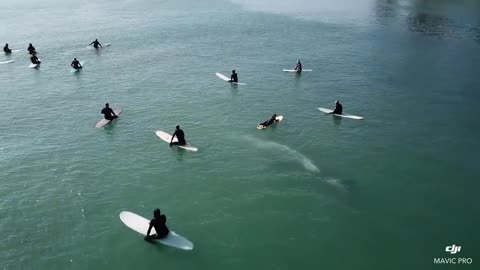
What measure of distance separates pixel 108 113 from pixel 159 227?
19.8 meters

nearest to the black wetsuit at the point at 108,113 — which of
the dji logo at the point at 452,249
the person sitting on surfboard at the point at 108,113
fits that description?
the person sitting on surfboard at the point at 108,113

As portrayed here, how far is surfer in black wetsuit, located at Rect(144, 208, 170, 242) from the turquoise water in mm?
610

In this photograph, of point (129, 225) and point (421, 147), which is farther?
point (421, 147)

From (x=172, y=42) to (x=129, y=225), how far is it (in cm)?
5411

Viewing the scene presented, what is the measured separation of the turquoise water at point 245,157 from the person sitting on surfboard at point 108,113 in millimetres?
1648

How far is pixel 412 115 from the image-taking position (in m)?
42.3

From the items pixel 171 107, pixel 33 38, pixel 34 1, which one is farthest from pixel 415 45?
pixel 34 1

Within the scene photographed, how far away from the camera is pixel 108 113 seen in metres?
40.2

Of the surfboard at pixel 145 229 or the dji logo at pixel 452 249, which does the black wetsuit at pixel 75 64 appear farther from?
the dji logo at pixel 452 249

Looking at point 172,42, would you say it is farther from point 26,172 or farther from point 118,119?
point 26,172

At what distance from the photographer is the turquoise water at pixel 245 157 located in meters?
24.3

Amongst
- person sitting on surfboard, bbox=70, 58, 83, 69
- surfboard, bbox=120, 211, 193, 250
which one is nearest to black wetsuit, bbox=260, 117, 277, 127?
surfboard, bbox=120, 211, 193, 250

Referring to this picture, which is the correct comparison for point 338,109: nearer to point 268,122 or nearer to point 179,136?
point 268,122

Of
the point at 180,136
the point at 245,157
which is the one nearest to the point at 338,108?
the point at 245,157
